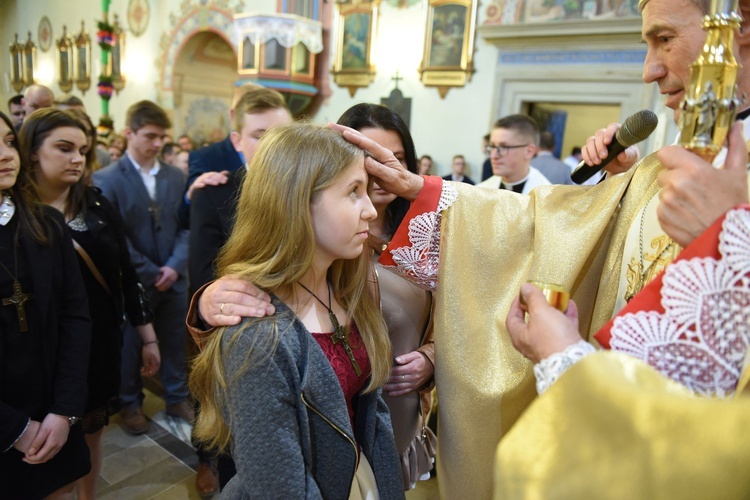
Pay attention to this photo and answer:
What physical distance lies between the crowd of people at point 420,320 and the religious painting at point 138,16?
1145 cm

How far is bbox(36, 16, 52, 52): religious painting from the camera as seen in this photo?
15422 millimetres

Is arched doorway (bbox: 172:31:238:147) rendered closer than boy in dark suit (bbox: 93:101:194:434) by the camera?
No

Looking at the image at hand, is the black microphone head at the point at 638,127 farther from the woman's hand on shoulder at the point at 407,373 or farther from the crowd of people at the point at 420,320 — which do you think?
the woman's hand on shoulder at the point at 407,373

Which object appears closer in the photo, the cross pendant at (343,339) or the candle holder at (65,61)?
the cross pendant at (343,339)

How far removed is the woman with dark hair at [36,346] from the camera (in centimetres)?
157

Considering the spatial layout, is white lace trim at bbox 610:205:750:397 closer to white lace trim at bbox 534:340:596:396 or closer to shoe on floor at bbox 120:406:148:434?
white lace trim at bbox 534:340:596:396

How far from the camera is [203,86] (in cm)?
1189

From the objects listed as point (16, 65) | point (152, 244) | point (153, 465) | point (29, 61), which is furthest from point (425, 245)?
point (16, 65)

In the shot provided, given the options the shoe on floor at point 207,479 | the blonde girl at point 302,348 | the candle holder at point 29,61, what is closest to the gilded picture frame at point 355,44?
the shoe on floor at point 207,479

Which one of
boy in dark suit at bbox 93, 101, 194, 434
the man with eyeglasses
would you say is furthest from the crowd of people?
the man with eyeglasses

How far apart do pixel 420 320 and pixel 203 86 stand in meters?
11.7

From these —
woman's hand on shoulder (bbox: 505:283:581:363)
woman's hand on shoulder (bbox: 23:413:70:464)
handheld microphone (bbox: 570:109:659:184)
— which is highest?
handheld microphone (bbox: 570:109:659:184)

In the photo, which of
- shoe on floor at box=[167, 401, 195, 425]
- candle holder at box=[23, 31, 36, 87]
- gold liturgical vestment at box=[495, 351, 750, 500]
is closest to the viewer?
gold liturgical vestment at box=[495, 351, 750, 500]

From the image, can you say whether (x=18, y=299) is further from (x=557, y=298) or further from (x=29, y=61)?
(x=29, y=61)
